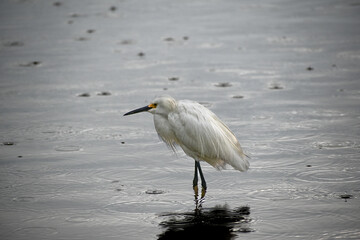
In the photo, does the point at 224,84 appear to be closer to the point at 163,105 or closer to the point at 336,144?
the point at 336,144

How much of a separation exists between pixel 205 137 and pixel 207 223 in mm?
1160

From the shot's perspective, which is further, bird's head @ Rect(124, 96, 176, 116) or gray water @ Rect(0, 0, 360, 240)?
bird's head @ Rect(124, 96, 176, 116)

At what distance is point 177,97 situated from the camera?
34.6ft

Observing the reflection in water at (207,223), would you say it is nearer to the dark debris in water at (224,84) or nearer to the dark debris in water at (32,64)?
the dark debris in water at (224,84)

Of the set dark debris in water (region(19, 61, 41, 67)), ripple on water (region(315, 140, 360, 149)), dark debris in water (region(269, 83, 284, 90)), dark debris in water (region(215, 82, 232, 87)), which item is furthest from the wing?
dark debris in water (region(19, 61, 41, 67))

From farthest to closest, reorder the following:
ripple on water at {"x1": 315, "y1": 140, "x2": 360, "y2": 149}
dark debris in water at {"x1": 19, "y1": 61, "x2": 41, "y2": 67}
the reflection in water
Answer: dark debris in water at {"x1": 19, "y1": 61, "x2": 41, "y2": 67} → ripple on water at {"x1": 315, "y1": 140, "x2": 360, "y2": 149} → the reflection in water

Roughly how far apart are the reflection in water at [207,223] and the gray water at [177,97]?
0.06 ft

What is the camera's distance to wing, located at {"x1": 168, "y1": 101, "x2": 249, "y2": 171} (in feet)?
22.8

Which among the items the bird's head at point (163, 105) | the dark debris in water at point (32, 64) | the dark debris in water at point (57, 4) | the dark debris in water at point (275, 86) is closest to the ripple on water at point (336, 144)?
the bird's head at point (163, 105)

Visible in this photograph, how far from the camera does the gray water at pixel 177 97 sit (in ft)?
20.8

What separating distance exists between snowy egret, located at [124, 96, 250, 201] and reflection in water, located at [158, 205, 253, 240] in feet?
1.75

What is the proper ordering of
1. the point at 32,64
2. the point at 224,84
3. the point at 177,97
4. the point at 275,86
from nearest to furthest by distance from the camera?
the point at 177,97, the point at 275,86, the point at 224,84, the point at 32,64

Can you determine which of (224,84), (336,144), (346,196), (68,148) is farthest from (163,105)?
(224,84)

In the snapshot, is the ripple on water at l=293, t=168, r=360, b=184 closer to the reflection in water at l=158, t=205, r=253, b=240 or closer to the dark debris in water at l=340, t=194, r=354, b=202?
the dark debris in water at l=340, t=194, r=354, b=202
